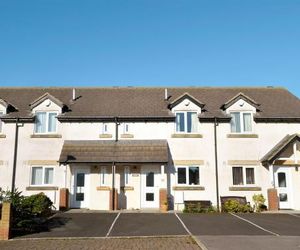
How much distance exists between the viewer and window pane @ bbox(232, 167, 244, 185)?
2297cm

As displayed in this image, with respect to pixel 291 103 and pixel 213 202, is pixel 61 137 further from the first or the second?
pixel 291 103

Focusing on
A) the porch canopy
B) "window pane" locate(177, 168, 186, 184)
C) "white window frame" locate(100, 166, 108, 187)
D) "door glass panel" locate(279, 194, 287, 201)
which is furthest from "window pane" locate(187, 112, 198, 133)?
"door glass panel" locate(279, 194, 287, 201)

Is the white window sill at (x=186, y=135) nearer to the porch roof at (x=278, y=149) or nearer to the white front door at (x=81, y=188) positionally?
the porch roof at (x=278, y=149)

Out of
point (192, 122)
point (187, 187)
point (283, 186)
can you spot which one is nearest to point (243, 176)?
point (283, 186)

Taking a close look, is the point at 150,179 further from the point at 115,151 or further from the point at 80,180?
the point at 80,180

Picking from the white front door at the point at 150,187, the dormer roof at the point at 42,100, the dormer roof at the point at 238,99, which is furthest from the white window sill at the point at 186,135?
the dormer roof at the point at 42,100

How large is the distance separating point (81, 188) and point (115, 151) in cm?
315

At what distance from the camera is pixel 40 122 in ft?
77.8

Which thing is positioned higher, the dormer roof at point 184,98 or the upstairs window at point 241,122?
the dormer roof at point 184,98

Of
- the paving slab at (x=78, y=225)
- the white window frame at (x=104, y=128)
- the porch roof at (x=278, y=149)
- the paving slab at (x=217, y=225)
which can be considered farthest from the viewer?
the white window frame at (x=104, y=128)

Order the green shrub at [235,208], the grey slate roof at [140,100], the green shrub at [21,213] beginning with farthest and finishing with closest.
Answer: the grey slate roof at [140,100] < the green shrub at [235,208] < the green shrub at [21,213]

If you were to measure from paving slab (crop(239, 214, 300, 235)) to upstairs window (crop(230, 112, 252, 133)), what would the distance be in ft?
20.1

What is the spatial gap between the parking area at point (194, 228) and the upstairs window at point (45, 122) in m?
6.39

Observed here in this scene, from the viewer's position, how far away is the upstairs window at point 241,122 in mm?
23656
